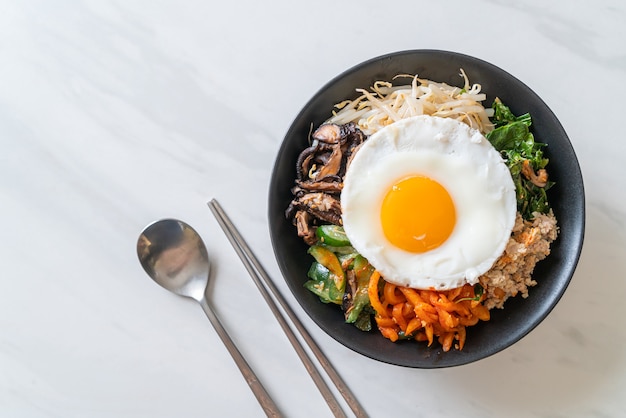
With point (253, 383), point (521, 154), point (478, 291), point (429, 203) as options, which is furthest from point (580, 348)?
point (253, 383)

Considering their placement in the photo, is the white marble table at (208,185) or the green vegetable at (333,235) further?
Result: the white marble table at (208,185)

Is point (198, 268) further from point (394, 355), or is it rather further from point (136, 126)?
point (394, 355)

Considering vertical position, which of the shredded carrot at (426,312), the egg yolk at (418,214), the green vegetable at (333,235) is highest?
the egg yolk at (418,214)

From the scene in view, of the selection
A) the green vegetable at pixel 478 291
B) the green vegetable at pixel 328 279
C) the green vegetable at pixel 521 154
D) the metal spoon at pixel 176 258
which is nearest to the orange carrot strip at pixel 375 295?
the green vegetable at pixel 328 279

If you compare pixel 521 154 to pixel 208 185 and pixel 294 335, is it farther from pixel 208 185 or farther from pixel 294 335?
pixel 208 185

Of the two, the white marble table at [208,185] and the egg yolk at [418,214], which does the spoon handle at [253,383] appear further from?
the egg yolk at [418,214]

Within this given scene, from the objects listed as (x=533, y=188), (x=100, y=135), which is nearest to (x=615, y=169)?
(x=533, y=188)

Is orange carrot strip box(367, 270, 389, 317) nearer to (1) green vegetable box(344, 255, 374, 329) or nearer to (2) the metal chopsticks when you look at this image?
(1) green vegetable box(344, 255, 374, 329)
